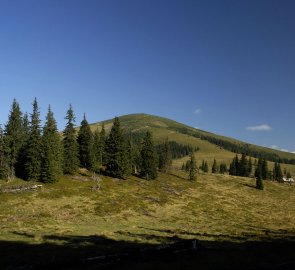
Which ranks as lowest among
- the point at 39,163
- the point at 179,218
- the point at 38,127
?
the point at 179,218

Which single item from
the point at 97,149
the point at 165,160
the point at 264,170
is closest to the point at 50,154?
the point at 97,149

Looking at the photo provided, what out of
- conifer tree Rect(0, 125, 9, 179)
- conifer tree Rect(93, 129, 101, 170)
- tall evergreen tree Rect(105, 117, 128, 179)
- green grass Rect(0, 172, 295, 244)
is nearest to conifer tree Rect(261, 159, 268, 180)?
green grass Rect(0, 172, 295, 244)

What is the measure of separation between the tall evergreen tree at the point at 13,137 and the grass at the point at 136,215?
766 cm

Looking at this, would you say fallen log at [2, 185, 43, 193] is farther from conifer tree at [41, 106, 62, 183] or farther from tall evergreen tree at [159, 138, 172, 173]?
tall evergreen tree at [159, 138, 172, 173]

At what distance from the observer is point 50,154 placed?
256 feet

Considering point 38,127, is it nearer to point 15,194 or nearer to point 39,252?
point 15,194

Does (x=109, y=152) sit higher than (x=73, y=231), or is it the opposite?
(x=109, y=152)

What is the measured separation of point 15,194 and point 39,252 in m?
42.9

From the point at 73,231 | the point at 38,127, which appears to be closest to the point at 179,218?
the point at 73,231

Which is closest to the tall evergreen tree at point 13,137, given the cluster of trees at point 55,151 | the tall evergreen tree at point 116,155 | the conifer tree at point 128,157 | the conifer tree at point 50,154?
the cluster of trees at point 55,151

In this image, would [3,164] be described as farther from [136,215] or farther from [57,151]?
[136,215]

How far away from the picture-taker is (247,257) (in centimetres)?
2261

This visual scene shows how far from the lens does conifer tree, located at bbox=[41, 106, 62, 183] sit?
253 feet

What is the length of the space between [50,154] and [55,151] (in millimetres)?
3179
